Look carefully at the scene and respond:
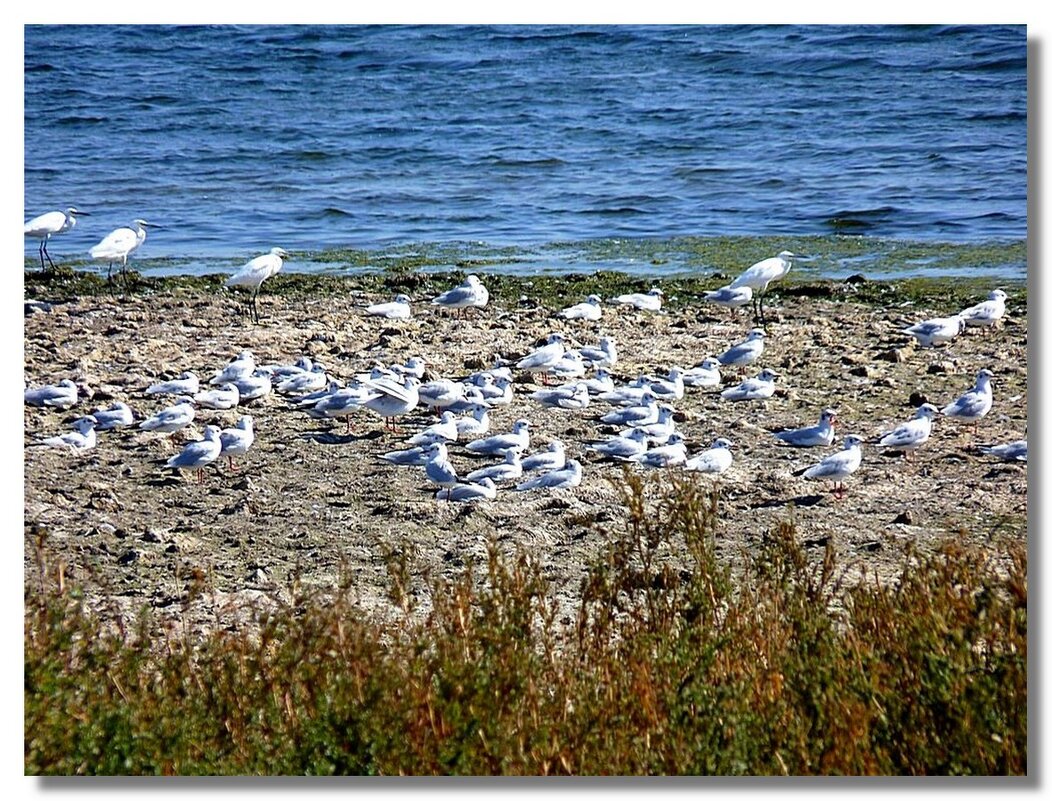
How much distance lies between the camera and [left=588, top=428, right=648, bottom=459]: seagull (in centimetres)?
560

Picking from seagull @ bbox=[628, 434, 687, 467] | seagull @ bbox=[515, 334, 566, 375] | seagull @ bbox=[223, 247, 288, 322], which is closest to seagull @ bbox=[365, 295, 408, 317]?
seagull @ bbox=[223, 247, 288, 322]

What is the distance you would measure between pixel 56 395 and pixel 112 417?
34cm

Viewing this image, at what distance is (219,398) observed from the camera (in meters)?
5.98

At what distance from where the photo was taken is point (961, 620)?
354cm

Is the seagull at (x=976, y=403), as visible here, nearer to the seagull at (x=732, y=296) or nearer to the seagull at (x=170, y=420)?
the seagull at (x=732, y=296)

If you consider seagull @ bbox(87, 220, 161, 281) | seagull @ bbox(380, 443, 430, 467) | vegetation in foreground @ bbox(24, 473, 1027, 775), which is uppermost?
seagull @ bbox(87, 220, 161, 281)

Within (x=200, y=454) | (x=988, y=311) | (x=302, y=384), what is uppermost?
(x=988, y=311)

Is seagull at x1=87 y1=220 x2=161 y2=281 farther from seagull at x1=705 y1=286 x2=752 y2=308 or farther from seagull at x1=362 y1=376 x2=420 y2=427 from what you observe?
seagull at x1=705 y1=286 x2=752 y2=308

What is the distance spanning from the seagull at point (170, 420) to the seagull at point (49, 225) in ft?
2.40

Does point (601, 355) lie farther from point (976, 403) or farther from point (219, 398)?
point (976, 403)

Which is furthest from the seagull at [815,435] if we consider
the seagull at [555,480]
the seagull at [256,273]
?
the seagull at [256,273]

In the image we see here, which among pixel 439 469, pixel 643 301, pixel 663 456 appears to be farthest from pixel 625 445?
pixel 643 301

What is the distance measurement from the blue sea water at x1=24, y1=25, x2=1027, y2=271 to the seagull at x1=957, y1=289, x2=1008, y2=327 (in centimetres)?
29
